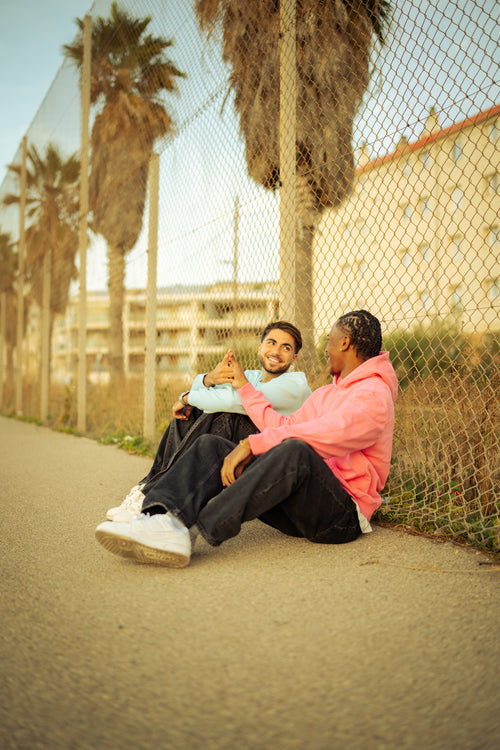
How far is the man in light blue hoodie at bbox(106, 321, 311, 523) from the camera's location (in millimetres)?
2873

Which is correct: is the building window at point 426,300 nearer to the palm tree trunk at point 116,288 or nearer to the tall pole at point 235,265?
the tall pole at point 235,265

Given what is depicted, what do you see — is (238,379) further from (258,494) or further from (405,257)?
(405,257)

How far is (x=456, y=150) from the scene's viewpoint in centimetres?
276

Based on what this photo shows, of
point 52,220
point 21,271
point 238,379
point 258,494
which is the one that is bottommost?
point 258,494

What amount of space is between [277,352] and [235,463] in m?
0.99

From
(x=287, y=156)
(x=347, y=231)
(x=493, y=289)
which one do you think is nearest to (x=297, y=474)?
(x=493, y=289)

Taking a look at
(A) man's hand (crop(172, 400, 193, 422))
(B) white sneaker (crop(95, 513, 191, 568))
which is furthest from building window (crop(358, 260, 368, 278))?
(B) white sneaker (crop(95, 513, 191, 568))

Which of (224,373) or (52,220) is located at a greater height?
(52,220)

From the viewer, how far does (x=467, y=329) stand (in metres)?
2.83

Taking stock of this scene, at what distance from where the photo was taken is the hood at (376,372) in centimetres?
250

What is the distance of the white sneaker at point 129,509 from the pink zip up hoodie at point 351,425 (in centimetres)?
70

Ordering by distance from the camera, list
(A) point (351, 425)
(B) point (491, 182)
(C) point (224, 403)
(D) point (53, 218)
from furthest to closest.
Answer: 1. (D) point (53, 218)
2. (C) point (224, 403)
3. (B) point (491, 182)
4. (A) point (351, 425)

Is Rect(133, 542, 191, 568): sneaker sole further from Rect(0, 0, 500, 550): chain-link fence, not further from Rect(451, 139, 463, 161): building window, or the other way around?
Rect(451, 139, 463, 161): building window

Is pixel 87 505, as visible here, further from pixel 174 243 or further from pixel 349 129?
pixel 174 243
